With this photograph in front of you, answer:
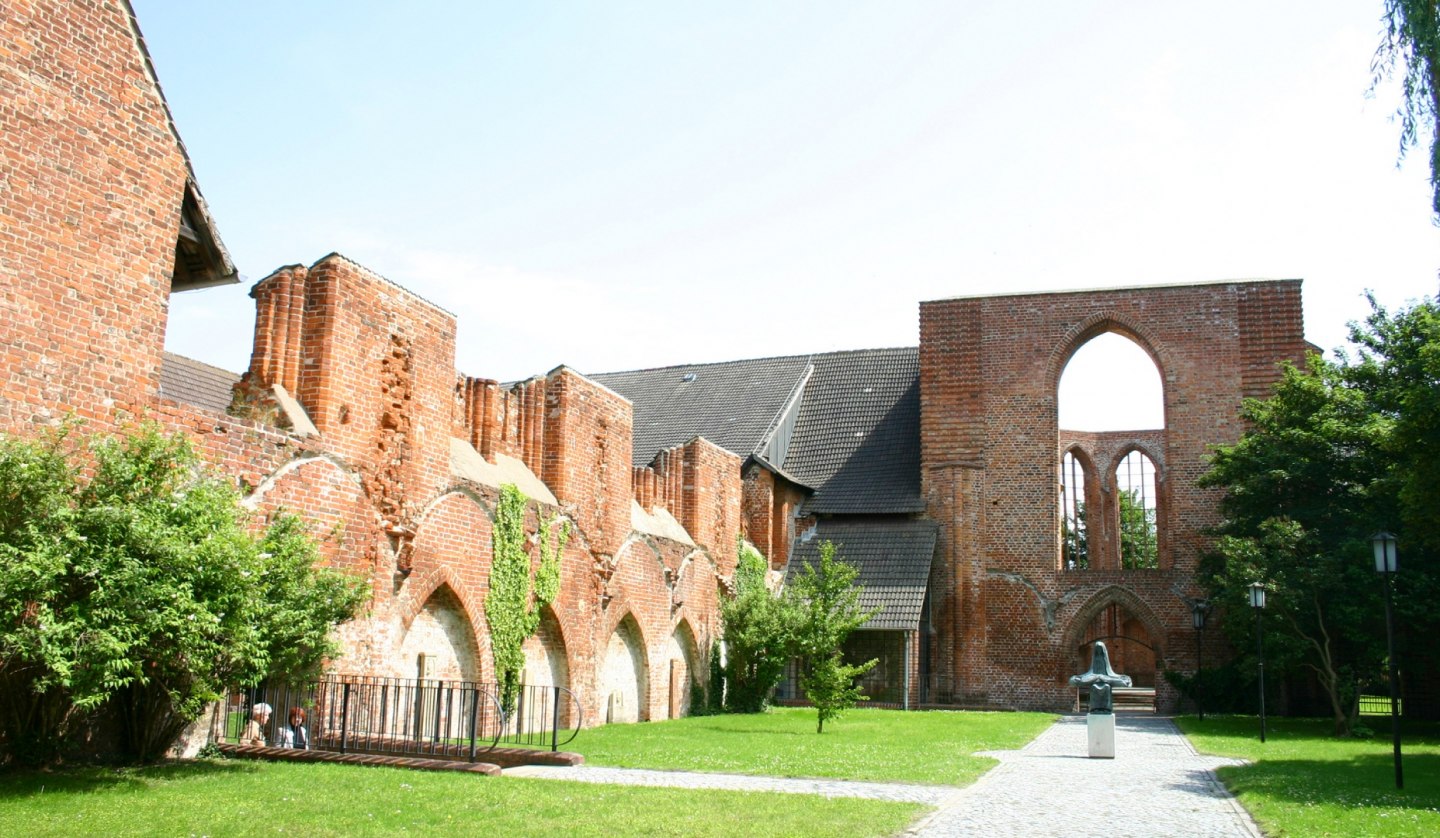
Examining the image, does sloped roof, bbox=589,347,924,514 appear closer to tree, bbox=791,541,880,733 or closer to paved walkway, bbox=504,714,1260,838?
tree, bbox=791,541,880,733

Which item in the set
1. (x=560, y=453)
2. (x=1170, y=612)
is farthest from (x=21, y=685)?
(x=1170, y=612)

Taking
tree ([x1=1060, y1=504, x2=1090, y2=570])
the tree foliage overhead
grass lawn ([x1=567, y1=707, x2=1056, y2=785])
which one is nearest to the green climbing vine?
grass lawn ([x1=567, y1=707, x2=1056, y2=785])

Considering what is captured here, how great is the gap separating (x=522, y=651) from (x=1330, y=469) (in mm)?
15590

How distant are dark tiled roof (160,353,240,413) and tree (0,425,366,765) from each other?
11.6m

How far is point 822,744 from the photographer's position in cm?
1728

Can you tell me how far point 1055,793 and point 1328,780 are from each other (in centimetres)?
351

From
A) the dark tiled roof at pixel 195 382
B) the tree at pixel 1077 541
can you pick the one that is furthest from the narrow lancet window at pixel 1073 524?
the dark tiled roof at pixel 195 382

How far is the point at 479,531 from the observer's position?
1781 cm

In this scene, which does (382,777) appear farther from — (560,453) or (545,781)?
(560,453)

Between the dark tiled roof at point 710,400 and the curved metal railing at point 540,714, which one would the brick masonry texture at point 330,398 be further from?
the dark tiled roof at point 710,400

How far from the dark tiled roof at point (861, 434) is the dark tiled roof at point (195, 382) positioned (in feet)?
47.4

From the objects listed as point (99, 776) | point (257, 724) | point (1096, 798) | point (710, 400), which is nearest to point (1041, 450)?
point (710, 400)

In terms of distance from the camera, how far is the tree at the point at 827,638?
65.4 ft

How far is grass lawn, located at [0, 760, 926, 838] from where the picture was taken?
8578 mm
